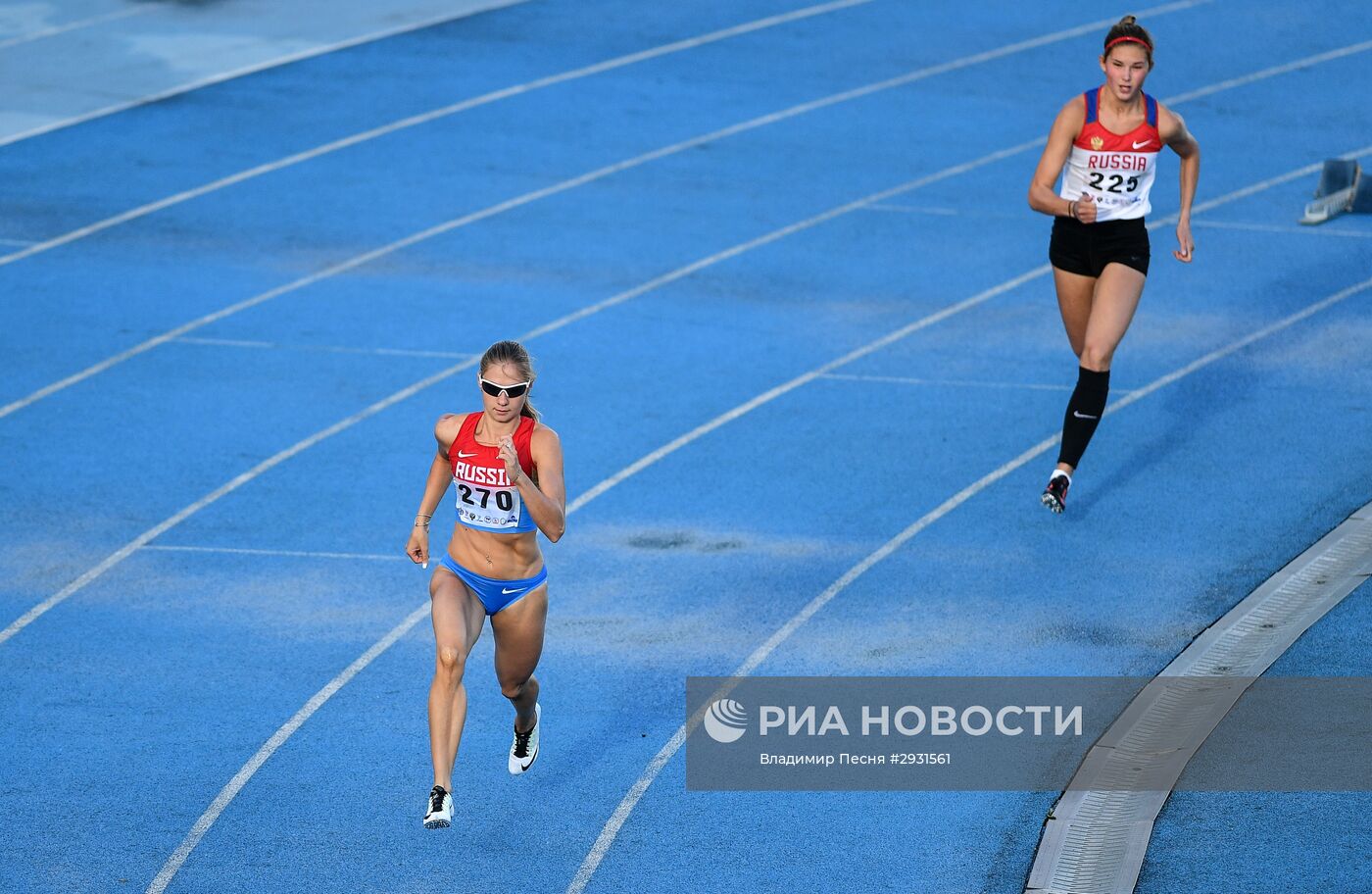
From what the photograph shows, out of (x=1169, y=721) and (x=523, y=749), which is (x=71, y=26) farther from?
(x=1169, y=721)

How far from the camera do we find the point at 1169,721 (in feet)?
24.2

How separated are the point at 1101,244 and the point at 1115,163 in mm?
417

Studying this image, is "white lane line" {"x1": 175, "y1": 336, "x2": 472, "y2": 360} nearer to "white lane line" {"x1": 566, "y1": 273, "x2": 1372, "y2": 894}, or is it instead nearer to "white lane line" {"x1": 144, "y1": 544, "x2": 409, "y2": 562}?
"white lane line" {"x1": 144, "y1": 544, "x2": 409, "y2": 562}

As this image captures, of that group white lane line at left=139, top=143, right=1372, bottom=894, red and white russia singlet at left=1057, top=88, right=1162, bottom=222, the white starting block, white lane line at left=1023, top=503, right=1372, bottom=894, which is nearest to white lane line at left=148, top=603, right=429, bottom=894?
white lane line at left=139, top=143, right=1372, bottom=894

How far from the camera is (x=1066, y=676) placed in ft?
25.7

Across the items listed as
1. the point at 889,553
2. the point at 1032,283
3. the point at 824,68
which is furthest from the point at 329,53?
the point at 889,553

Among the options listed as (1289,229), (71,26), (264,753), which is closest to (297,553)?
(264,753)

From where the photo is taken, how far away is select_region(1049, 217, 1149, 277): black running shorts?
925 cm

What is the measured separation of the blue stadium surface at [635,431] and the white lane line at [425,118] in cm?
7

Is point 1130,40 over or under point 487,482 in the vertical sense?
over

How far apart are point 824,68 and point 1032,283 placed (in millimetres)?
5703

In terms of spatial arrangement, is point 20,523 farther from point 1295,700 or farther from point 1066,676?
point 1295,700

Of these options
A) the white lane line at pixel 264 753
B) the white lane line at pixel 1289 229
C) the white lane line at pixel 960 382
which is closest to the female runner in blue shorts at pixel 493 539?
the white lane line at pixel 264 753

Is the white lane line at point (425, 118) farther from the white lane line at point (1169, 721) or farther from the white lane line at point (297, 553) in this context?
the white lane line at point (1169, 721)
